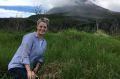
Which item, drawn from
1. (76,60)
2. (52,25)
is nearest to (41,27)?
(76,60)

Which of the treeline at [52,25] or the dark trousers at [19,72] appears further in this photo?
the treeline at [52,25]

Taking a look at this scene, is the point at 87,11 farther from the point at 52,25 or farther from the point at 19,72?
the point at 19,72

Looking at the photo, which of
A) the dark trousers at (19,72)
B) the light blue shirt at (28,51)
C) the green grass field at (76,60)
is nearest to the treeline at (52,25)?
the green grass field at (76,60)

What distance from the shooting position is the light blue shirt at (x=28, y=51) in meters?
6.99

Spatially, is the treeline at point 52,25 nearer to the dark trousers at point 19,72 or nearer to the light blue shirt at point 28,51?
the light blue shirt at point 28,51

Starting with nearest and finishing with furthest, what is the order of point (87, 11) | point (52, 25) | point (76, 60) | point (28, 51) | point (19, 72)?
point (19, 72) → point (28, 51) → point (76, 60) → point (52, 25) → point (87, 11)

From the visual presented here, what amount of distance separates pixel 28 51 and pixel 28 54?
0.06 m

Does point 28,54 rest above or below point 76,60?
above

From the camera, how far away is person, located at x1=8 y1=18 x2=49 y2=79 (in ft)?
22.8

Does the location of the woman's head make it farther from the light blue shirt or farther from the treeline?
the treeline

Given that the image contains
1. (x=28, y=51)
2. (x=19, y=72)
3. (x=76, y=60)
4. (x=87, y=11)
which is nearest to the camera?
(x=19, y=72)

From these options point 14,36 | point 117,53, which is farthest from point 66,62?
point 14,36

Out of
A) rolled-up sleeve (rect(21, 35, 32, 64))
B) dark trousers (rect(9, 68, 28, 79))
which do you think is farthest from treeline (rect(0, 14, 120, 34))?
dark trousers (rect(9, 68, 28, 79))

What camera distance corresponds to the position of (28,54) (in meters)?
7.09
